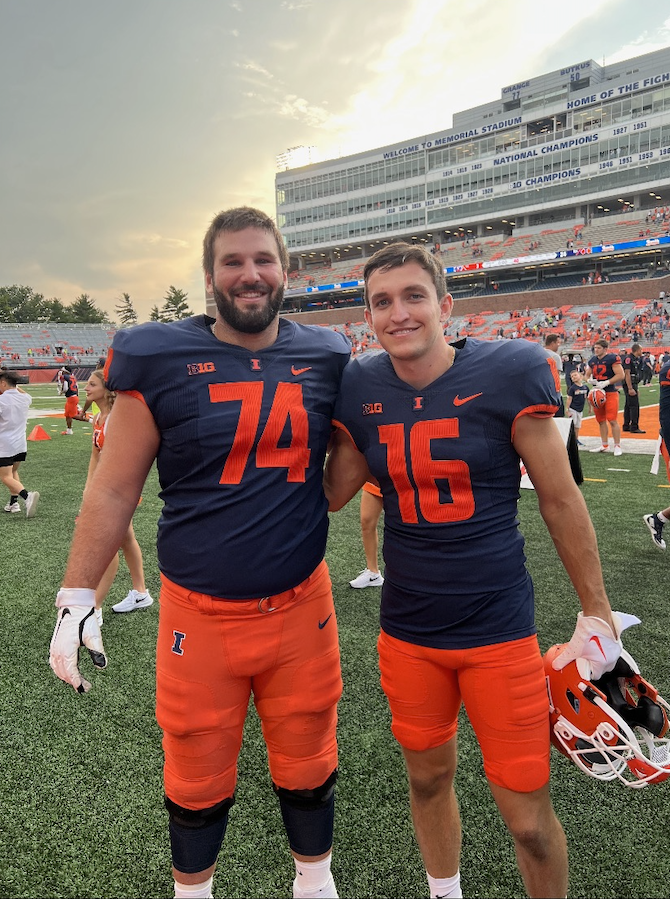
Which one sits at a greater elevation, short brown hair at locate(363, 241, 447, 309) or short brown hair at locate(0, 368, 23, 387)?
short brown hair at locate(363, 241, 447, 309)

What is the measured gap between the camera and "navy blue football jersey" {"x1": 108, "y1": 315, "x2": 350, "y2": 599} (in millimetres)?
1827

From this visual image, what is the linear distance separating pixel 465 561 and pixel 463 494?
0.21 metres

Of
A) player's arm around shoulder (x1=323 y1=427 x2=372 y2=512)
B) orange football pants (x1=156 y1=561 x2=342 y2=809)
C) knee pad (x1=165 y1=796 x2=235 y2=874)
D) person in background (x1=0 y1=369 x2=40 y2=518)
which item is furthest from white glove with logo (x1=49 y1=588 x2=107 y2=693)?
person in background (x1=0 y1=369 x2=40 y2=518)

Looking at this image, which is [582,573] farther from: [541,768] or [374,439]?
[374,439]

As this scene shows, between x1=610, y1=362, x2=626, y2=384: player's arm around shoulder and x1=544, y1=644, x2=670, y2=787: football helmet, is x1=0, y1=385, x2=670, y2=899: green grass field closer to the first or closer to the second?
x1=544, y1=644, x2=670, y2=787: football helmet

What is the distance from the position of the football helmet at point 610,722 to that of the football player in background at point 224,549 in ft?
2.45

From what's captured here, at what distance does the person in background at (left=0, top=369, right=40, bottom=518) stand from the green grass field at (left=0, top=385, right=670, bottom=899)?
3.44 meters

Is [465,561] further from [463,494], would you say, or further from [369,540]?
[369,540]

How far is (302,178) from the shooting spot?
70438 millimetres

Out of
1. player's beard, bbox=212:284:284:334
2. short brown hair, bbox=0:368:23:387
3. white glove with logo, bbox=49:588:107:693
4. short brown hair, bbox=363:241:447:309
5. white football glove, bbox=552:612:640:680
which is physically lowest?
white football glove, bbox=552:612:640:680

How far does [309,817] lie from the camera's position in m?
1.95

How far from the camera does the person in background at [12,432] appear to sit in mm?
7391

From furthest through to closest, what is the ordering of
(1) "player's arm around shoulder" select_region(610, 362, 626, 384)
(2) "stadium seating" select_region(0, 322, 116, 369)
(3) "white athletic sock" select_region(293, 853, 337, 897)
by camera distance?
(2) "stadium seating" select_region(0, 322, 116, 369)
(1) "player's arm around shoulder" select_region(610, 362, 626, 384)
(3) "white athletic sock" select_region(293, 853, 337, 897)

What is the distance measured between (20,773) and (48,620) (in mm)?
1832
